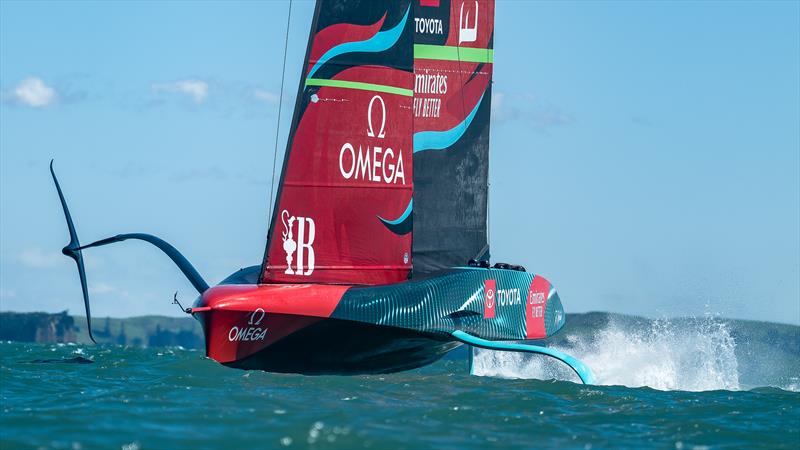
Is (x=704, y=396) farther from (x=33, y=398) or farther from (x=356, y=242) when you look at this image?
(x=33, y=398)

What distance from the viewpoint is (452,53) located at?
22000mm

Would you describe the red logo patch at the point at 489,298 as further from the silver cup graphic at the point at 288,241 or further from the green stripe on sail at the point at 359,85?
the silver cup graphic at the point at 288,241

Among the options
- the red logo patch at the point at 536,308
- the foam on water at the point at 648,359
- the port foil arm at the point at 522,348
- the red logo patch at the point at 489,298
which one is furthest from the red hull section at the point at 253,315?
the foam on water at the point at 648,359

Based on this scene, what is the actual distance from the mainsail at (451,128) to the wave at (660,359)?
3.24 metres

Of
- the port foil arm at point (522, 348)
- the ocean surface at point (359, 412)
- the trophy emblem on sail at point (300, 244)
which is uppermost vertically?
the trophy emblem on sail at point (300, 244)

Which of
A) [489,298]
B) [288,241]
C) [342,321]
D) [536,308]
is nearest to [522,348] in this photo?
[489,298]

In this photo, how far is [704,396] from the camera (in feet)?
57.4

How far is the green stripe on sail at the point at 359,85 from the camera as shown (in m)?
16.9

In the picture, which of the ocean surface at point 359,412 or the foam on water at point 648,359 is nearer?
the ocean surface at point 359,412

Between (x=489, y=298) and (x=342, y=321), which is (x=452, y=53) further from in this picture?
(x=342, y=321)

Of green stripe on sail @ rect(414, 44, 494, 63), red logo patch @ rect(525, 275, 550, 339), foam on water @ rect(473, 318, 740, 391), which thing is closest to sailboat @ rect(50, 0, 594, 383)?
red logo patch @ rect(525, 275, 550, 339)

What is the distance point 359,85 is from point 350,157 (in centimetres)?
94

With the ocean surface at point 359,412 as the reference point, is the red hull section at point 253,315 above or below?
above

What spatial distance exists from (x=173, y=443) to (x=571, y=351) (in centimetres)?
1461
